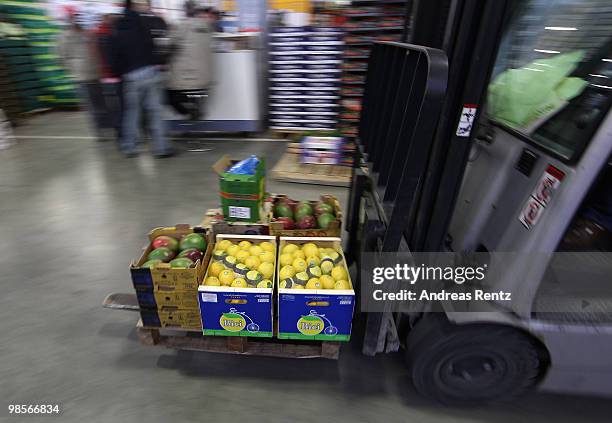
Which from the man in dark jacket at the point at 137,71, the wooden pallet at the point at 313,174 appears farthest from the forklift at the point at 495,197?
the man in dark jacket at the point at 137,71

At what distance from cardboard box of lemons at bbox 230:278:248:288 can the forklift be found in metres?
0.72

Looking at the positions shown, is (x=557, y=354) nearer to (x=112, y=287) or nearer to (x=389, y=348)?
(x=389, y=348)

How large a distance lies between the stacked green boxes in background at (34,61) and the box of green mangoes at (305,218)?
819 cm

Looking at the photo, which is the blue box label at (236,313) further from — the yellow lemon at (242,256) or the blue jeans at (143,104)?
the blue jeans at (143,104)

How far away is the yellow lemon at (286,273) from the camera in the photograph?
2.09 meters

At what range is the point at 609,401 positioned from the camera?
2.11m

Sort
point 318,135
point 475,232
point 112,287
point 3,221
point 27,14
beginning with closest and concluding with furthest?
point 475,232
point 112,287
point 3,221
point 318,135
point 27,14

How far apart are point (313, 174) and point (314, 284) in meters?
2.99

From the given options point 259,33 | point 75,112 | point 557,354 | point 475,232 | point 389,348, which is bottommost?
point 75,112

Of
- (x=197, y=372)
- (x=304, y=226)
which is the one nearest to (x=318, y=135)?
(x=304, y=226)

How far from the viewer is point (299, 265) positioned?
85.7 inches

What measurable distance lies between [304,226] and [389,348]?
1019mm

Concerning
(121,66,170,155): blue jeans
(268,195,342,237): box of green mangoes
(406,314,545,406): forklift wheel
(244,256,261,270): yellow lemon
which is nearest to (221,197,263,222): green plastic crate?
(268,195,342,237): box of green mangoes

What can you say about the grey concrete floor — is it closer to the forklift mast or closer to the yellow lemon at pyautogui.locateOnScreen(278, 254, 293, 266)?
the forklift mast
